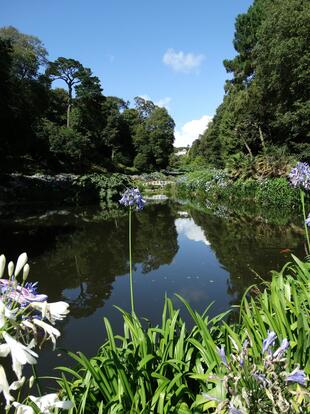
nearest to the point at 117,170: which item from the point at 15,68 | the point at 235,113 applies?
the point at 15,68

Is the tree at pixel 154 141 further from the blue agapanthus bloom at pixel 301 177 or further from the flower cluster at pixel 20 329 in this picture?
the flower cluster at pixel 20 329

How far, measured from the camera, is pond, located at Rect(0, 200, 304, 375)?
516 centimetres

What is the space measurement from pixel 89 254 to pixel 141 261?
4.72ft

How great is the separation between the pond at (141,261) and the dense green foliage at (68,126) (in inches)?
281

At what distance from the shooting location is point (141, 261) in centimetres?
812

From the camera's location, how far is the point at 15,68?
33.0m

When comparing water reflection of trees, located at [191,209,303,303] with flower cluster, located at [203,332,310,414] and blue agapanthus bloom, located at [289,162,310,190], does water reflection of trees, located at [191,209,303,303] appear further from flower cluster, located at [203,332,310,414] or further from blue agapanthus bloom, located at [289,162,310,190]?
flower cluster, located at [203,332,310,414]

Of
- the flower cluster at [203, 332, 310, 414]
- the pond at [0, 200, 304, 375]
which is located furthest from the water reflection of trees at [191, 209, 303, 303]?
the flower cluster at [203, 332, 310, 414]

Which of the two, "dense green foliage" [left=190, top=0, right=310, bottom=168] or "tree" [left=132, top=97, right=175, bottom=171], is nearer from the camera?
"dense green foliage" [left=190, top=0, right=310, bottom=168]

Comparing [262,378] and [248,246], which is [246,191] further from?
[262,378]

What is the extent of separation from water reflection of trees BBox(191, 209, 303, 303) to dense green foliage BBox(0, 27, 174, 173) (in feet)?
32.7

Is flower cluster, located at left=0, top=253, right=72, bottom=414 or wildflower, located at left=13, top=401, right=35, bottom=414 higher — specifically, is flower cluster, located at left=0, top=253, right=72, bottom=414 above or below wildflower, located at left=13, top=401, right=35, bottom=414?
above

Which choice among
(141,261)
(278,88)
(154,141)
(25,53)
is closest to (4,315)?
(141,261)

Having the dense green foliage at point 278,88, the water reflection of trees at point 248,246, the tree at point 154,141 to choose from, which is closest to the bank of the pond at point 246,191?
the dense green foliage at point 278,88
